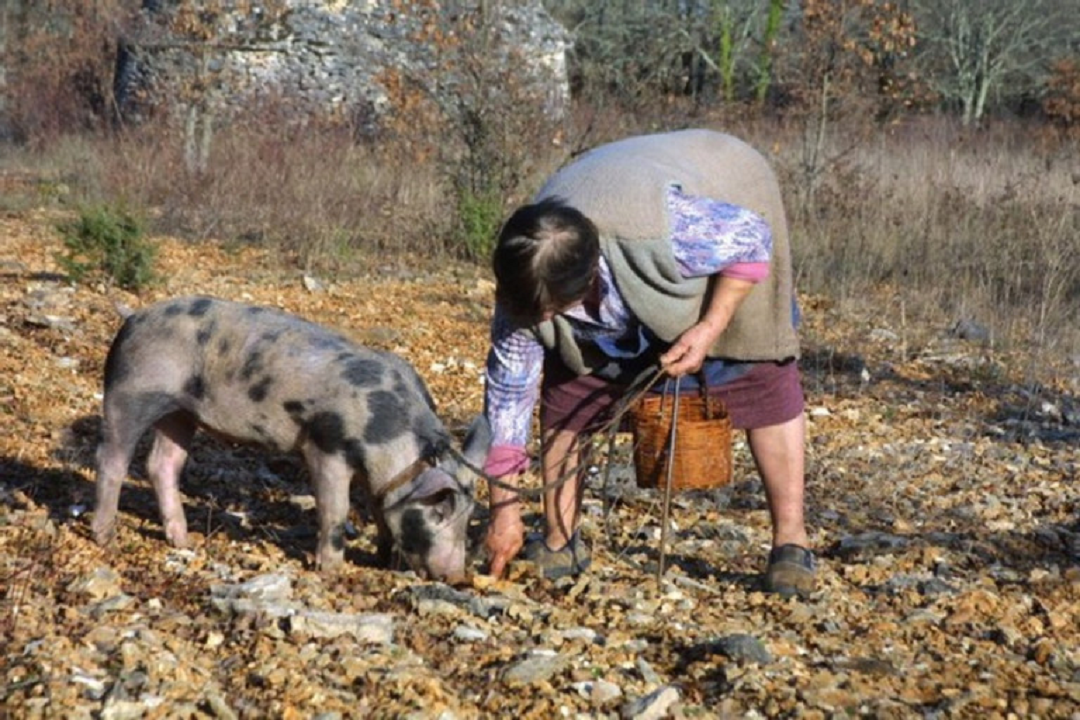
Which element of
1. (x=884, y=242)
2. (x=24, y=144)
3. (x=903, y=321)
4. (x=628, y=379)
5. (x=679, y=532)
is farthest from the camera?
(x=24, y=144)

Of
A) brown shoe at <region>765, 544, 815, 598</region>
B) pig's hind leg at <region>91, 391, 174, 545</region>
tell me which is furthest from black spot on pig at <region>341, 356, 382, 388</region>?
brown shoe at <region>765, 544, 815, 598</region>

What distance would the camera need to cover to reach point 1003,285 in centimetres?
1161

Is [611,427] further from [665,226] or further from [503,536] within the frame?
[665,226]

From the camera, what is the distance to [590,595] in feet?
16.7

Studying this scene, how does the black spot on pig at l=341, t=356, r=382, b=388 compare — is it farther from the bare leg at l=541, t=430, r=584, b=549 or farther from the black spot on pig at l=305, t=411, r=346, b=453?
the bare leg at l=541, t=430, r=584, b=549

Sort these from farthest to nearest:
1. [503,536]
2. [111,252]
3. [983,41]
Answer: [983,41] < [111,252] < [503,536]

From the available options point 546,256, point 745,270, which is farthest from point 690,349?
point 546,256

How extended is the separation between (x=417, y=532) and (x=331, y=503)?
324 mm

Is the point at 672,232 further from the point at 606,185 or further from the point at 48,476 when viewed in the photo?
the point at 48,476

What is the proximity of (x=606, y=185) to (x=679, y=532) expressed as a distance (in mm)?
1969

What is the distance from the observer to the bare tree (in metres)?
33.0

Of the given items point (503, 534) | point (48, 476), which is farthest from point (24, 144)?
point (503, 534)

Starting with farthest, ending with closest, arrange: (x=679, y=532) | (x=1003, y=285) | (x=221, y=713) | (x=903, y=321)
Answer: (x=1003, y=285), (x=903, y=321), (x=679, y=532), (x=221, y=713)

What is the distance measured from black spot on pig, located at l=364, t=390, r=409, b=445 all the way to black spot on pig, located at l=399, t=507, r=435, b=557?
0.27 meters
